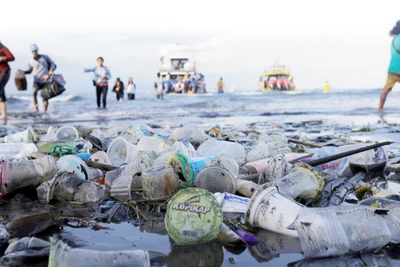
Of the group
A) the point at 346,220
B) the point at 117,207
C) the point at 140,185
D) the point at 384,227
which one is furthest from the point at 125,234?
the point at 384,227

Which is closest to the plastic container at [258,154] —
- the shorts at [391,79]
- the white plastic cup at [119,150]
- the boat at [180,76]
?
the white plastic cup at [119,150]

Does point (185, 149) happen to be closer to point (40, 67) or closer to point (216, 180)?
point (216, 180)

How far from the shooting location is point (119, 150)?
143 inches

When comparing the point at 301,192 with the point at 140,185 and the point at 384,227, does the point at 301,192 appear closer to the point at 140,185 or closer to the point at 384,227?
the point at 384,227

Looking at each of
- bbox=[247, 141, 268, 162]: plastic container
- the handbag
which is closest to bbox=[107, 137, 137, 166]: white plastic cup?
bbox=[247, 141, 268, 162]: plastic container

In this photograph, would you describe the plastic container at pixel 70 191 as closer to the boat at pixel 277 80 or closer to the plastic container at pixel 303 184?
the plastic container at pixel 303 184

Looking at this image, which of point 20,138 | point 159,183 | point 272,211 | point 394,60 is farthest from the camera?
point 394,60

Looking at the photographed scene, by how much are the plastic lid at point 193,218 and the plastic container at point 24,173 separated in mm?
1233

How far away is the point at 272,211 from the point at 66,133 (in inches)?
138

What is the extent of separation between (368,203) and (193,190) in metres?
0.86

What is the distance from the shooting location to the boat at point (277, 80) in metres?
41.7

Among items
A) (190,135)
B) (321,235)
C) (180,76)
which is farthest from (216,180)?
(180,76)

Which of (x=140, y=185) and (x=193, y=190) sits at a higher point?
(x=193, y=190)

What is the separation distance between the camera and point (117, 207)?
87.4 inches
